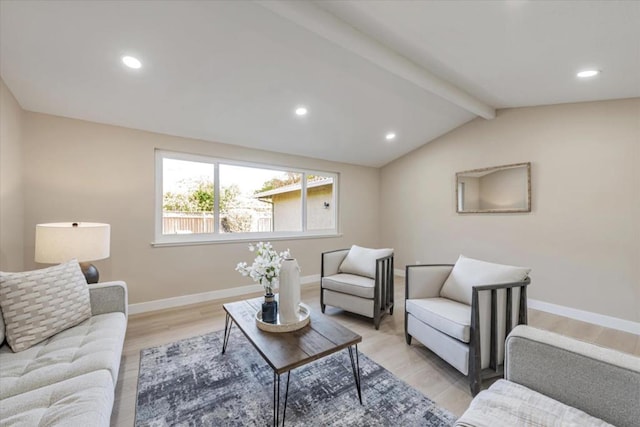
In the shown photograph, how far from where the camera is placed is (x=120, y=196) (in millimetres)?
3025

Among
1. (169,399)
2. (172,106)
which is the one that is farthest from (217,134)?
(169,399)

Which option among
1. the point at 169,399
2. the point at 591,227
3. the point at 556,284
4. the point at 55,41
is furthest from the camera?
the point at 556,284

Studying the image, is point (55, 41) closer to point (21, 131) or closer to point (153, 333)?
point (21, 131)

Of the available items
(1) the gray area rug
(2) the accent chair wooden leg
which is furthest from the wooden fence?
(2) the accent chair wooden leg

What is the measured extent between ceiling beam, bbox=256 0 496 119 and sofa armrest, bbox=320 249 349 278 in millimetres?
2136

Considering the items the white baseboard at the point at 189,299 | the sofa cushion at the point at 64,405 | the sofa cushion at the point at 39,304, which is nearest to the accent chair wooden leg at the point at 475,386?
the sofa cushion at the point at 64,405

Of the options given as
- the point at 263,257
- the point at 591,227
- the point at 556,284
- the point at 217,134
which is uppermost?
the point at 217,134

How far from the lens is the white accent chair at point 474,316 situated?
71.1 inches

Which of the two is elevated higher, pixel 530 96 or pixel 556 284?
pixel 530 96

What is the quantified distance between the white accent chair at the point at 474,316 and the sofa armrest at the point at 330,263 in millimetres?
1146

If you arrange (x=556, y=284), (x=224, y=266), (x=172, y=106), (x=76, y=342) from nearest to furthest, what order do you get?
(x=76, y=342) < (x=172, y=106) < (x=556, y=284) < (x=224, y=266)

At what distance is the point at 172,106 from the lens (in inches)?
111

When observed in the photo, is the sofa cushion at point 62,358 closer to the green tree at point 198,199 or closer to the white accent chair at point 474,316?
the green tree at point 198,199

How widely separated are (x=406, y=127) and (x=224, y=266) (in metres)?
3.39
